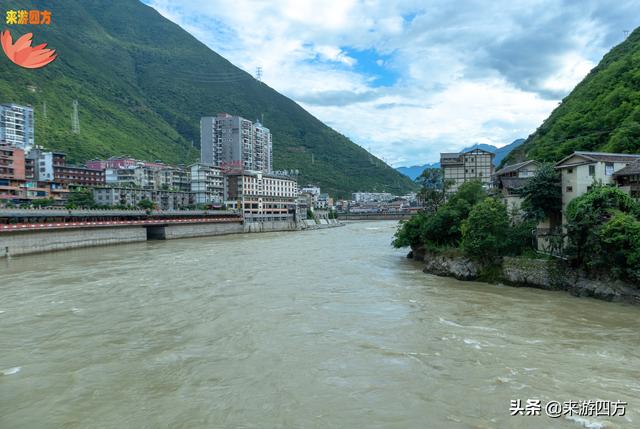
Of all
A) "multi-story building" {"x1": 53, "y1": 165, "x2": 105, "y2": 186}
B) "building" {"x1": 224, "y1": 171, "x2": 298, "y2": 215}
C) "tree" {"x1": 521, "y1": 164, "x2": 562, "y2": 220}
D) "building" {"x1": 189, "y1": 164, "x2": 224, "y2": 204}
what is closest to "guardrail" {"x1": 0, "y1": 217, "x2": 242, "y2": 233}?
"building" {"x1": 224, "y1": 171, "x2": 298, "y2": 215}

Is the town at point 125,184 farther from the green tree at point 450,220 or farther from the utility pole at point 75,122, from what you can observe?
the green tree at point 450,220

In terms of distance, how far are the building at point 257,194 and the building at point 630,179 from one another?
53.3 m

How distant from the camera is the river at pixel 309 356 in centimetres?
670

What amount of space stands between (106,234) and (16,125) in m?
42.7

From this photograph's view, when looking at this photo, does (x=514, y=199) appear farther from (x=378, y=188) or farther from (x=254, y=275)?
(x=378, y=188)

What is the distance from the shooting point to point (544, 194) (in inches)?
699

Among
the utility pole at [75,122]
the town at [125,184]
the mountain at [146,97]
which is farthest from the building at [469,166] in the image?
the utility pole at [75,122]

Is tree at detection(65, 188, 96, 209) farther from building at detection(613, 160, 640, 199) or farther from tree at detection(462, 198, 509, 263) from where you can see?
building at detection(613, 160, 640, 199)

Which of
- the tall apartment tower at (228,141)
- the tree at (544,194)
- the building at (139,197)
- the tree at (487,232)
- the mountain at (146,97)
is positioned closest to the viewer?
the tree at (487,232)

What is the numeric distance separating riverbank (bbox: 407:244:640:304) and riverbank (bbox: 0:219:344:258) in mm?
30733

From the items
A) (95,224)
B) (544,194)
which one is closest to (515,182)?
(544,194)

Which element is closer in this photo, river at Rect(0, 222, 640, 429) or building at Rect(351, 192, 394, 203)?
river at Rect(0, 222, 640, 429)

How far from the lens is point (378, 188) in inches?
5960

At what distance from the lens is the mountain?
83.3 metres
